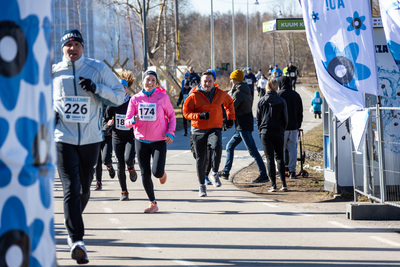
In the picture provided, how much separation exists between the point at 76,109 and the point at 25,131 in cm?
346

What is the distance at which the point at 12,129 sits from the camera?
280 centimetres

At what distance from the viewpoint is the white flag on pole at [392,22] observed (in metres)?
8.08

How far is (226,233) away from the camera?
7711 mm

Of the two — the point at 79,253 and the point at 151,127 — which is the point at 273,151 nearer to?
the point at 151,127

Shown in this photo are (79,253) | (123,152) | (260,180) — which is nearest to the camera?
(79,253)

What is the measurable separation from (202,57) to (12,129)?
347ft

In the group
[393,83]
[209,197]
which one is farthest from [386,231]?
[209,197]

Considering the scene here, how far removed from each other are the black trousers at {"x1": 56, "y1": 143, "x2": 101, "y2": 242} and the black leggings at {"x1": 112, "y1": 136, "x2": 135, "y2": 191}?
3.48 metres

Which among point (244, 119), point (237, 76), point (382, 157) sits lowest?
point (382, 157)

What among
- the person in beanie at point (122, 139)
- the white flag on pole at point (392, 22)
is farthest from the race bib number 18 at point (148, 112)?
the white flag on pole at point (392, 22)

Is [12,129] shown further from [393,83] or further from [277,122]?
[277,122]

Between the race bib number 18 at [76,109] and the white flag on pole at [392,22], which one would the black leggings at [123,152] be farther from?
the white flag on pole at [392,22]

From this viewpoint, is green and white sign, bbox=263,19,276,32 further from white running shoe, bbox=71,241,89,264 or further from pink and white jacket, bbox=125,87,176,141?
white running shoe, bbox=71,241,89,264

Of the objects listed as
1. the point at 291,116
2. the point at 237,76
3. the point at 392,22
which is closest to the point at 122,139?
the point at 237,76
